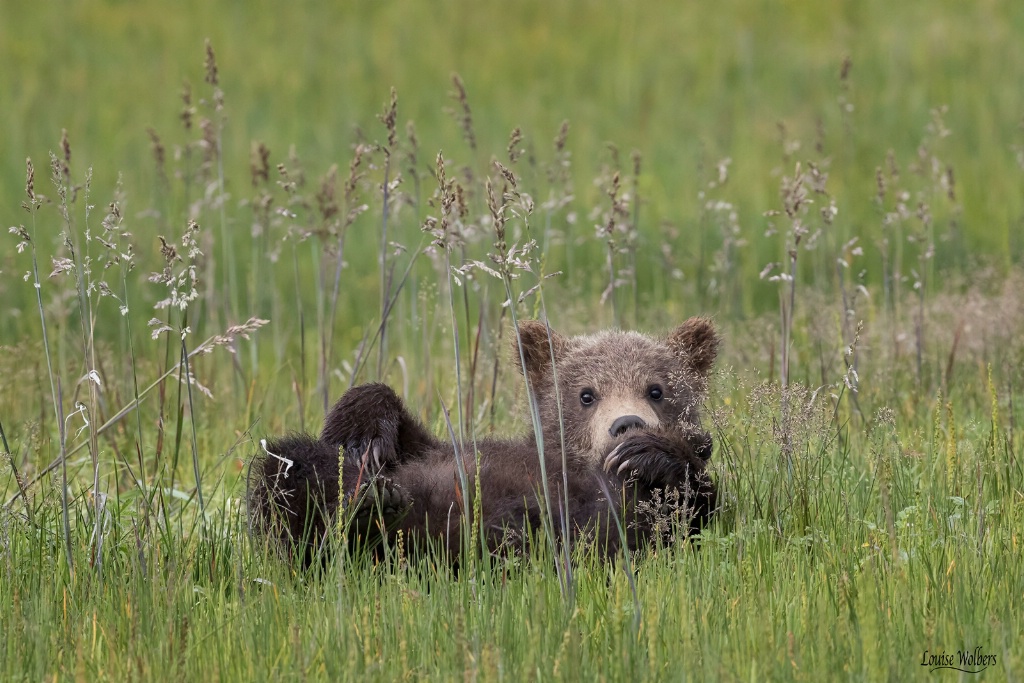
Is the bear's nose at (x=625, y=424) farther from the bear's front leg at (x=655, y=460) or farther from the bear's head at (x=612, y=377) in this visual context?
the bear's front leg at (x=655, y=460)

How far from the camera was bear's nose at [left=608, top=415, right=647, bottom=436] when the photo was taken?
480 cm

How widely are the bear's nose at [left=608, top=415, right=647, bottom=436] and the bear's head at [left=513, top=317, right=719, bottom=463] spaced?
0.13m

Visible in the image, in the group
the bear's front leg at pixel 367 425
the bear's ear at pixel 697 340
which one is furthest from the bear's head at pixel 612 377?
the bear's front leg at pixel 367 425

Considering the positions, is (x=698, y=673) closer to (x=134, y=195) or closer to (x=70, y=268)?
(x=70, y=268)

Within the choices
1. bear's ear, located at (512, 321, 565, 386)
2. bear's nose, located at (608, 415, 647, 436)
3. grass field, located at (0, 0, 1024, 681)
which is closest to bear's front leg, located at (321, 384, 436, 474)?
grass field, located at (0, 0, 1024, 681)

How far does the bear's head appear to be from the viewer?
520 cm

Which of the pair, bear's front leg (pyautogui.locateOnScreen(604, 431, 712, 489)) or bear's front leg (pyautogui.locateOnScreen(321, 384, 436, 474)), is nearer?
bear's front leg (pyautogui.locateOnScreen(604, 431, 712, 489))

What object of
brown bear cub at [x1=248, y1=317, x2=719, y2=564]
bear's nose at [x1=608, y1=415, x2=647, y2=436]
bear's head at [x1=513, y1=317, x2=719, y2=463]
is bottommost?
brown bear cub at [x1=248, y1=317, x2=719, y2=564]

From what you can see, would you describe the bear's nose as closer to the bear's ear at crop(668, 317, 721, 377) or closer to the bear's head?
the bear's head

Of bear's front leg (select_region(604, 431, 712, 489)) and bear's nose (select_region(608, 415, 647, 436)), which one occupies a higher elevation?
bear's nose (select_region(608, 415, 647, 436))

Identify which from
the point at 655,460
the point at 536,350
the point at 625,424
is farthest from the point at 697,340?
the point at 655,460

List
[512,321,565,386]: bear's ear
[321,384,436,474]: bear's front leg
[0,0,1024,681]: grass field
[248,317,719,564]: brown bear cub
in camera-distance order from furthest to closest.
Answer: [512,321,565,386]: bear's ear → [321,384,436,474]: bear's front leg → [248,317,719,564]: brown bear cub → [0,0,1024,681]: grass field


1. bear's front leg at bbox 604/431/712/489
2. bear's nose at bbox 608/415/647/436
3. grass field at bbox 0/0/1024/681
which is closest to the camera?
grass field at bbox 0/0/1024/681

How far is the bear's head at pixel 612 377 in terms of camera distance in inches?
205
